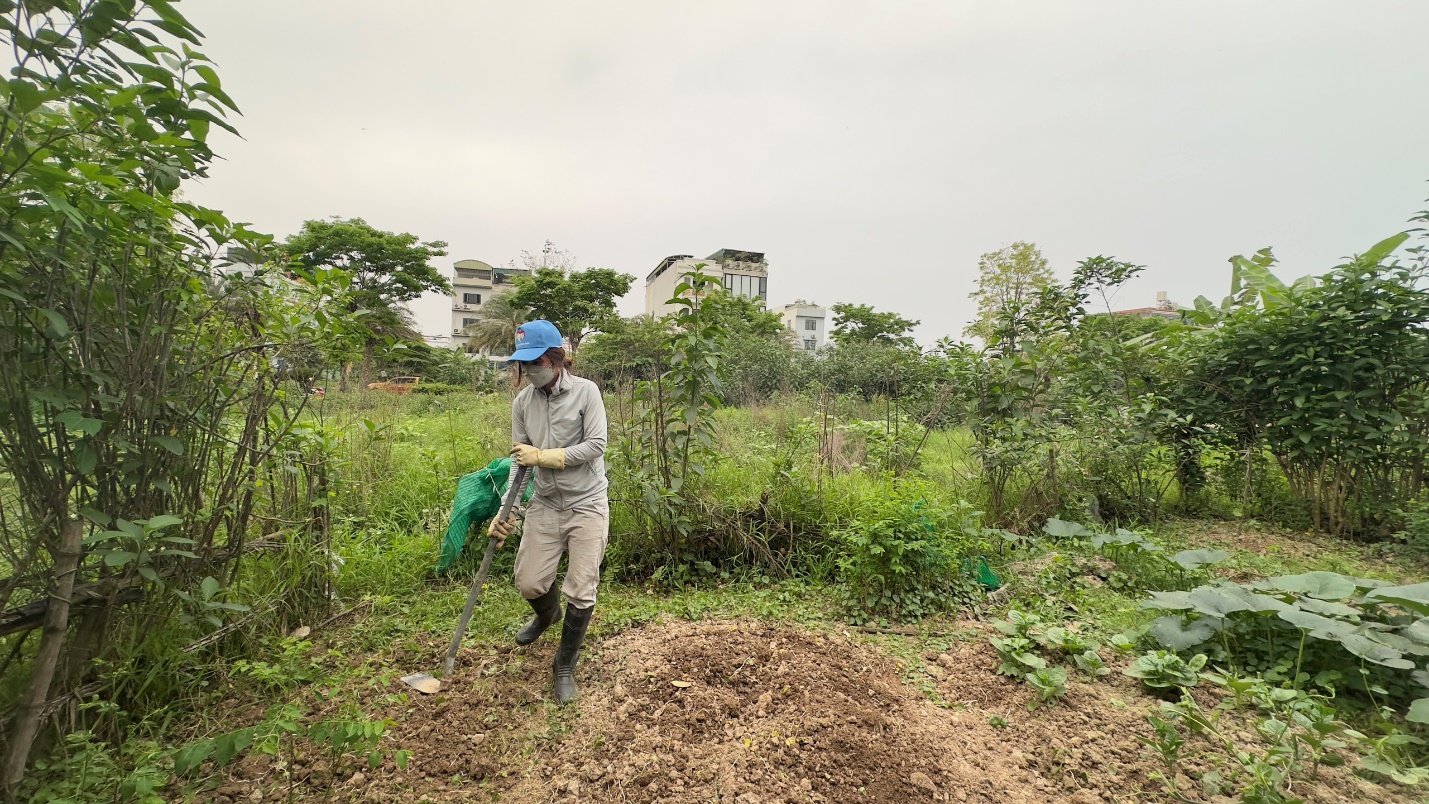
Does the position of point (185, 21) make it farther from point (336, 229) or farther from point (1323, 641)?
point (336, 229)

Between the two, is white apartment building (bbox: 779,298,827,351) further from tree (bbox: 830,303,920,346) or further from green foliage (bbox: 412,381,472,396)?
green foliage (bbox: 412,381,472,396)

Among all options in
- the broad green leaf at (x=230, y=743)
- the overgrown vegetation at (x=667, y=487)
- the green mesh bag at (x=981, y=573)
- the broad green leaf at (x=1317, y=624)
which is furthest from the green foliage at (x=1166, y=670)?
the broad green leaf at (x=230, y=743)

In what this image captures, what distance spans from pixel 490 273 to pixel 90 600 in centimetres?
5308

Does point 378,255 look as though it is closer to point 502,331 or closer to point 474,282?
point 502,331

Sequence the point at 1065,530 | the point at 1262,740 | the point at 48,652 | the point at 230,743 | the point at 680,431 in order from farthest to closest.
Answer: the point at 1065,530, the point at 680,431, the point at 1262,740, the point at 48,652, the point at 230,743

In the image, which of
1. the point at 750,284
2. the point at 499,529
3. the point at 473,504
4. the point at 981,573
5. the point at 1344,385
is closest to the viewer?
the point at 499,529

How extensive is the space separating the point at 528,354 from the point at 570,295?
68.3 ft

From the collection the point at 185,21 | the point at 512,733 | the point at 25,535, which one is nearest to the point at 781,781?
the point at 512,733

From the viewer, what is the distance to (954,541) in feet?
11.4

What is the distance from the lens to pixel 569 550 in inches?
106

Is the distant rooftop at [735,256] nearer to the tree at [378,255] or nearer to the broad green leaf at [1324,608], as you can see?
the tree at [378,255]

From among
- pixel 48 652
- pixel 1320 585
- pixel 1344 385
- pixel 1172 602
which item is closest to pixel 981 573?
pixel 1172 602

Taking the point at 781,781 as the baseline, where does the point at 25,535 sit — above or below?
above


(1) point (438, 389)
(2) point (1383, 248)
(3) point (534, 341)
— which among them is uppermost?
(2) point (1383, 248)
